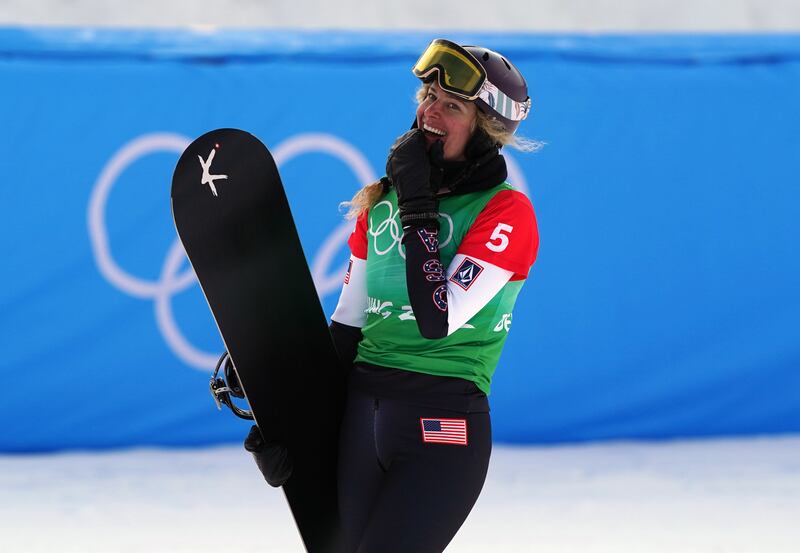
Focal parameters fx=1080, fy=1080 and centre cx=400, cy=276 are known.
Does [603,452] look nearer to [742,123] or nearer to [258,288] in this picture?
[742,123]

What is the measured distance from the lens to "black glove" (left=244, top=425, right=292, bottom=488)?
215 centimetres

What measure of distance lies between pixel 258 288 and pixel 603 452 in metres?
2.96

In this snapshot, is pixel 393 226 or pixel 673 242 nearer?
pixel 393 226

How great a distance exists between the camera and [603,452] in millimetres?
4793

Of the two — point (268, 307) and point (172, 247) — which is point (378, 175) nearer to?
point (172, 247)

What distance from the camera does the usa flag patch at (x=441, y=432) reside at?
6.68ft

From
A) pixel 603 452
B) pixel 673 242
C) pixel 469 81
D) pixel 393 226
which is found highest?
pixel 469 81

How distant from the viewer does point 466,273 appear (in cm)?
197

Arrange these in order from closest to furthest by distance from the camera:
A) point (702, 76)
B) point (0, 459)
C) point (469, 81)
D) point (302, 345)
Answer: point (469, 81)
point (302, 345)
point (0, 459)
point (702, 76)

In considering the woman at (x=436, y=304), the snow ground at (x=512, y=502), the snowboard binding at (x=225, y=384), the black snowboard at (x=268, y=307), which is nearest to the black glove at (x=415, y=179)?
the woman at (x=436, y=304)

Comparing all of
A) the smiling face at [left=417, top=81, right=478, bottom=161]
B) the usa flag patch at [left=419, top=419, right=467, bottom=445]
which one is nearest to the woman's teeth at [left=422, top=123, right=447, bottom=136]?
the smiling face at [left=417, top=81, right=478, bottom=161]

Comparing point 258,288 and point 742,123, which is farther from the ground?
point 258,288

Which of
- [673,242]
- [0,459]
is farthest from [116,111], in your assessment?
[673,242]

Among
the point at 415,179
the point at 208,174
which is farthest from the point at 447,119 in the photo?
the point at 208,174
